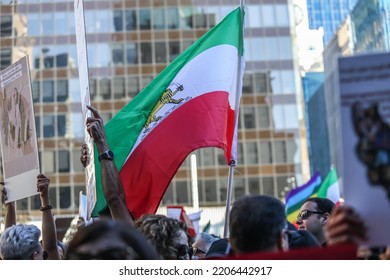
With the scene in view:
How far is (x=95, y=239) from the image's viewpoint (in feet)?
6.72

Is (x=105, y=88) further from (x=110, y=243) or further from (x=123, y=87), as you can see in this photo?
(x=110, y=243)

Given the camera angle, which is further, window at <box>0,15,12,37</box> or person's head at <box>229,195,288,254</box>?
window at <box>0,15,12,37</box>

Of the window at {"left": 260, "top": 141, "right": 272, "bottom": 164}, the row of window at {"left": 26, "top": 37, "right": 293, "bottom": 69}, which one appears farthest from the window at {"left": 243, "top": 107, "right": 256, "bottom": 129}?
the row of window at {"left": 26, "top": 37, "right": 293, "bottom": 69}

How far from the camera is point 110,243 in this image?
203cm

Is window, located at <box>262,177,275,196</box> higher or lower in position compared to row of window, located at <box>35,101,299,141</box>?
lower

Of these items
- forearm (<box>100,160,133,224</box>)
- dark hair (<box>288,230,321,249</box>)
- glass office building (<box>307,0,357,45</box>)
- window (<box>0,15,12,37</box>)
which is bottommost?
dark hair (<box>288,230,321,249</box>)

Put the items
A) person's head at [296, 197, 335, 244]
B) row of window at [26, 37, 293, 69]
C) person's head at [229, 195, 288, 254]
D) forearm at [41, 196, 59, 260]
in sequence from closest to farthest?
person's head at [229, 195, 288, 254] < forearm at [41, 196, 59, 260] < person's head at [296, 197, 335, 244] < row of window at [26, 37, 293, 69]

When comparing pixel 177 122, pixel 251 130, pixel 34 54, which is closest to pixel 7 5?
pixel 34 54

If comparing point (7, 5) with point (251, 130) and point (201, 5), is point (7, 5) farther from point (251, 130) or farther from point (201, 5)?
point (251, 130)

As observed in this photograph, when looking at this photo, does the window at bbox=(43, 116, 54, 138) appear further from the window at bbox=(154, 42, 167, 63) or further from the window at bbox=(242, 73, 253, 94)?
the window at bbox=(242, 73, 253, 94)

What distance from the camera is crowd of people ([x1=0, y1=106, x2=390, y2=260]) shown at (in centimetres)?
201

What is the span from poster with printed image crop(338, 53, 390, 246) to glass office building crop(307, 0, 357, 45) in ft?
183

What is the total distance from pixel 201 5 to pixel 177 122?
4154 centimetres

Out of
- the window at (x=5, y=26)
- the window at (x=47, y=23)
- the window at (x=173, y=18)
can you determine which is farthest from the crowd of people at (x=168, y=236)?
the window at (x=173, y=18)
